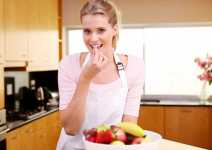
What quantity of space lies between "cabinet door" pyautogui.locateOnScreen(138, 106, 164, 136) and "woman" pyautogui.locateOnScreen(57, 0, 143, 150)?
3202 millimetres

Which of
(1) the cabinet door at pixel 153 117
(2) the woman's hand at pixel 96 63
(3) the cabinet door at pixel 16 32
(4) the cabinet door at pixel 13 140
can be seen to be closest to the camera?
(2) the woman's hand at pixel 96 63

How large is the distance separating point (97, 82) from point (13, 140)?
184cm

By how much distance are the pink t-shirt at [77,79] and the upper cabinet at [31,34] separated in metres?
1.85

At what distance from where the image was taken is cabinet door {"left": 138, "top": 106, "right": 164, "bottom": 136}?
183 inches

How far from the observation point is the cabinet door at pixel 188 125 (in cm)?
456

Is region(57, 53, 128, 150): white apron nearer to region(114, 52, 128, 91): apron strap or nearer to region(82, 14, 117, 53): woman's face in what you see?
region(114, 52, 128, 91): apron strap

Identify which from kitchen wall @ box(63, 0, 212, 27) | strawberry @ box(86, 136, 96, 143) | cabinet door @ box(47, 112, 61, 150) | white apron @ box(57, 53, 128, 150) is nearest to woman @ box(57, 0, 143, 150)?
white apron @ box(57, 53, 128, 150)

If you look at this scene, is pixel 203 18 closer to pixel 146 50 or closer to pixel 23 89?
pixel 146 50

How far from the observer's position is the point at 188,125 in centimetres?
462

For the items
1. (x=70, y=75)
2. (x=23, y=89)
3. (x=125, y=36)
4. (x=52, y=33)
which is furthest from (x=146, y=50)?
(x=70, y=75)

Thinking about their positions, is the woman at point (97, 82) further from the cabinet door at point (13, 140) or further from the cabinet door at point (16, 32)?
the cabinet door at point (16, 32)

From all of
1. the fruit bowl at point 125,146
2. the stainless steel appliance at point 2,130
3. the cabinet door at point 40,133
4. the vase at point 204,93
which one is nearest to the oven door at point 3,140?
the stainless steel appliance at point 2,130

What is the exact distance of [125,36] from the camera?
16.8 ft

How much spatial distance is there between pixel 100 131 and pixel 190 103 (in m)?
3.79
